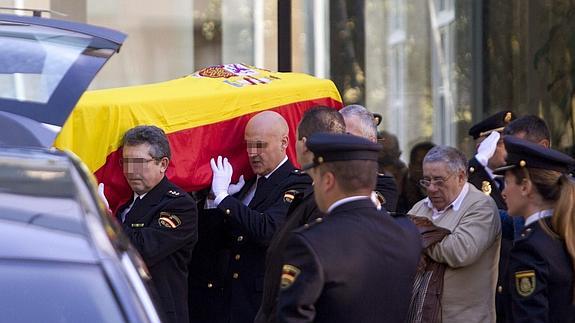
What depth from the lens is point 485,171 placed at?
5.69 m

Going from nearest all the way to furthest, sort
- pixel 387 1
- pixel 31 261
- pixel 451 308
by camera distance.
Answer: pixel 31 261, pixel 451 308, pixel 387 1

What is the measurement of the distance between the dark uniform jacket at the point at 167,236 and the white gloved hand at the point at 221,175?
0.19 m

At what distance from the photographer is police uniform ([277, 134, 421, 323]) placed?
3.17 meters

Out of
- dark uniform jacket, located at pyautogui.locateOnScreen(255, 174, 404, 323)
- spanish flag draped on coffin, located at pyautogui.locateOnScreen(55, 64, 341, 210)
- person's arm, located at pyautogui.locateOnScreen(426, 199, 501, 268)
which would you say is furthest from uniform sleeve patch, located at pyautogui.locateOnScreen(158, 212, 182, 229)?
person's arm, located at pyautogui.locateOnScreen(426, 199, 501, 268)

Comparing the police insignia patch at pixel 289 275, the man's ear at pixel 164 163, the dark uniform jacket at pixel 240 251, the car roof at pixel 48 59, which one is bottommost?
the dark uniform jacket at pixel 240 251

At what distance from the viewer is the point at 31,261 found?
1932mm

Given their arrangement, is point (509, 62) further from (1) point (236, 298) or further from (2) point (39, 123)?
(2) point (39, 123)

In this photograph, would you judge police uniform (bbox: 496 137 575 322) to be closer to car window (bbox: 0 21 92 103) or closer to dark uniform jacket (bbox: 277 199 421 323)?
dark uniform jacket (bbox: 277 199 421 323)

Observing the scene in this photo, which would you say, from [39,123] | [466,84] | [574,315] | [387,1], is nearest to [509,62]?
[466,84]

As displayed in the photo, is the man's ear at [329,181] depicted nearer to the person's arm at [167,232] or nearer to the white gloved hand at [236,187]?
the person's arm at [167,232]

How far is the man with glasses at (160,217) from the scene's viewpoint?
4656 mm

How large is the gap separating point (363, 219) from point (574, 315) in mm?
1109

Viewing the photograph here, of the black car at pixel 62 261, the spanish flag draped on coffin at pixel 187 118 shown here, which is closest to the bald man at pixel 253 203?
the spanish flag draped on coffin at pixel 187 118

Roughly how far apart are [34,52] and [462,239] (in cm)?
212
